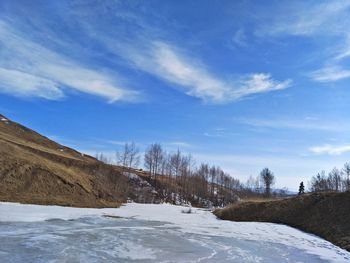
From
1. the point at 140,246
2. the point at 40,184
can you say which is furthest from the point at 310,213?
the point at 40,184

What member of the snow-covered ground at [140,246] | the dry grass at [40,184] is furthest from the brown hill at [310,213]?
the dry grass at [40,184]

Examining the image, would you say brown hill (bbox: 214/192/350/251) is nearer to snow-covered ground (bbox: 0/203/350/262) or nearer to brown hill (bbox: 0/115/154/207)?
snow-covered ground (bbox: 0/203/350/262)

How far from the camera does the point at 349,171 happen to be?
236ft

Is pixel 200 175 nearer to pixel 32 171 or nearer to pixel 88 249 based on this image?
pixel 32 171

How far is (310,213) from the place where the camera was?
29047mm

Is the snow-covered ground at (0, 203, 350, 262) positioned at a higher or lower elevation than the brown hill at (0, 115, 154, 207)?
lower

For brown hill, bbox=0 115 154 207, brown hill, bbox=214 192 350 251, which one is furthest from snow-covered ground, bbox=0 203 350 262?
brown hill, bbox=0 115 154 207

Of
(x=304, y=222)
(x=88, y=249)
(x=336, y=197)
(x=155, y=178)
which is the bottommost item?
(x=88, y=249)

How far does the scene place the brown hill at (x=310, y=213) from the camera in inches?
917

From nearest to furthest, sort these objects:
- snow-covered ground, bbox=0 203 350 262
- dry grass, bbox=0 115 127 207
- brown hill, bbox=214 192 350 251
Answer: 1. snow-covered ground, bbox=0 203 350 262
2. brown hill, bbox=214 192 350 251
3. dry grass, bbox=0 115 127 207

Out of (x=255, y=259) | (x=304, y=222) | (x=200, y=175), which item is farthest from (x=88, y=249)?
(x=200, y=175)

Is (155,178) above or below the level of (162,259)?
above

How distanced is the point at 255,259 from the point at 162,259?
12.5ft

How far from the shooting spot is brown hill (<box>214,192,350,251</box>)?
23.3 meters
